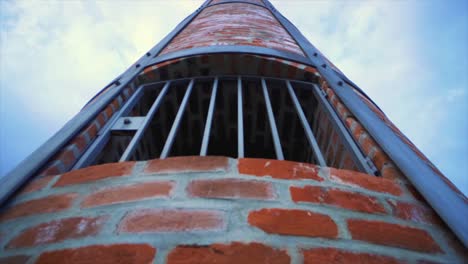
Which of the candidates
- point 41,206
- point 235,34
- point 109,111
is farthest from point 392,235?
point 235,34

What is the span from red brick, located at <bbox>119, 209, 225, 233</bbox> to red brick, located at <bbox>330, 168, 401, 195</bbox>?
0.33 metres

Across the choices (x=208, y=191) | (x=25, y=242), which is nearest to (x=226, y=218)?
(x=208, y=191)

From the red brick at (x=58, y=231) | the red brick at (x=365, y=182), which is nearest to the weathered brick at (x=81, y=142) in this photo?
the red brick at (x=58, y=231)

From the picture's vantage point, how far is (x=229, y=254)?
518 mm

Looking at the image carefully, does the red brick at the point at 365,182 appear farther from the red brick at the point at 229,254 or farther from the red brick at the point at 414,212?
the red brick at the point at 229,254

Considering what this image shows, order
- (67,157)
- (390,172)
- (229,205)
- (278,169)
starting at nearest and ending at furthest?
(229,205) < (278,169) < (390,172) < (67,157)

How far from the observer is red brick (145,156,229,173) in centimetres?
74

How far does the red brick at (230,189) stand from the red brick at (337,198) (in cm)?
6

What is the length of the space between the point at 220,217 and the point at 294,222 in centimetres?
15

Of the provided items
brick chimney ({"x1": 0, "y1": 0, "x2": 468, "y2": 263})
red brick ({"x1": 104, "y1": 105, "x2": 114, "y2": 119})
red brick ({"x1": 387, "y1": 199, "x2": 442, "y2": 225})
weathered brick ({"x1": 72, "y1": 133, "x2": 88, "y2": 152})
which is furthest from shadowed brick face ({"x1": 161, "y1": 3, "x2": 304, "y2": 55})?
red brick ({"x1": 387, "y1": 199, "x2": 442, "y2": 225})

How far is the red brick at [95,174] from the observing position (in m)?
0.76

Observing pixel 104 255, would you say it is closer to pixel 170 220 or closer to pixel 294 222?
pixel 170 220

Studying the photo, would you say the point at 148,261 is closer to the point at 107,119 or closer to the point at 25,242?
the point at 25,242

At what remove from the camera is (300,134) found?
1.77m
